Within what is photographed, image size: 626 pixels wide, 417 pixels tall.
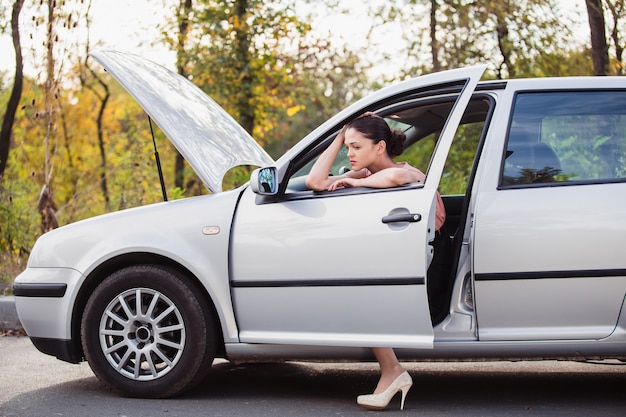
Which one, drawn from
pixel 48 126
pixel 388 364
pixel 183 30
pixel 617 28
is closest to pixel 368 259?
pixel 388 364

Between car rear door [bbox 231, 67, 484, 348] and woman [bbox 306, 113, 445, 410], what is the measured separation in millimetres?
75

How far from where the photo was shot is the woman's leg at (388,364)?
4500 mm

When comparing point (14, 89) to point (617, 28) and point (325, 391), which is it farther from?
point (325, 391)

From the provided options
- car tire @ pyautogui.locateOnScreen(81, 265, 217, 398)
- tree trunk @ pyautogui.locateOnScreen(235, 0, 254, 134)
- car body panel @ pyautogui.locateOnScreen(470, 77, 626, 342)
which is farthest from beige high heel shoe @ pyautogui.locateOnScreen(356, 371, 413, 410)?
tree trunk @ pyautogui.locateOnScreen(235, 0, 254, 134)

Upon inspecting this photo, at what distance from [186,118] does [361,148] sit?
1.09 m

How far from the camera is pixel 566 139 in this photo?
4.48m

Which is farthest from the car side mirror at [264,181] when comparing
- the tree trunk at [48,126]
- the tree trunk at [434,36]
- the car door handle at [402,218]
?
the tree trunk at [434,36]

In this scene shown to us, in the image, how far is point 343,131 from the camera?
4727 mm

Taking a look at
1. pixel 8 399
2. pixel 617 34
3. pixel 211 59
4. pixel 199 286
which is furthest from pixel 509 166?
pixel 211 59

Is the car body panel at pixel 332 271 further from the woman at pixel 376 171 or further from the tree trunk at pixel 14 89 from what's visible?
the tree trunk at pixel 14 89

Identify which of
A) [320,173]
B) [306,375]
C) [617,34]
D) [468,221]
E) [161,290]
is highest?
[617,34]

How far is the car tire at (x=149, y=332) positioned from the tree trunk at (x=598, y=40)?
7286 millimetres

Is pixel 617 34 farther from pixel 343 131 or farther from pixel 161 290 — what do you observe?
pixel 161 290

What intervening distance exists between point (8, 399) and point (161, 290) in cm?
104
